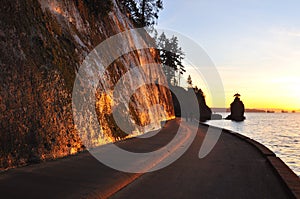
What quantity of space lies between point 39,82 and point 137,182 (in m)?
4.20

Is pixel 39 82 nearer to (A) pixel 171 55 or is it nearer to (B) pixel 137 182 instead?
(B) pixel 137 182

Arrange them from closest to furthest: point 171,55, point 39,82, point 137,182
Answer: point 137,182, point 39,82, point 171,55

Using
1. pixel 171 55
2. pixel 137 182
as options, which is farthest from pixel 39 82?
pixel 171 55

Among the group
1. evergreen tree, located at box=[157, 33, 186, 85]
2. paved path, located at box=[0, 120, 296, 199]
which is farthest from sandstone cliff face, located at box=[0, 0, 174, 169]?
evergreen tree, located at box=[157, 33, 186, 85]

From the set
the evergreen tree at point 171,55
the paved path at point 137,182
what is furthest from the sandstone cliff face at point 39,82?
the evergreen tree at point 171,55

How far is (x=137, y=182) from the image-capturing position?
21.0 feet

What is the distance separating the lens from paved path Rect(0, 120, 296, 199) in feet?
17.0

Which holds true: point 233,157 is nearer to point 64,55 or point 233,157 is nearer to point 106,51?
point 64,55

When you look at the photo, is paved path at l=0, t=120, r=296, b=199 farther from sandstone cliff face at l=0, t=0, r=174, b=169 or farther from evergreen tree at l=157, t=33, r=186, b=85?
evergreen tree at l=157, t=33, r=186, b=85

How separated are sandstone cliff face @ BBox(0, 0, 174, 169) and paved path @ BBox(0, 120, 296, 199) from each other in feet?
2.16

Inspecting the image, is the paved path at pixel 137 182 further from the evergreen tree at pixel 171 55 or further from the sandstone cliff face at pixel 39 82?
the evergreen tree at pixel 171 55

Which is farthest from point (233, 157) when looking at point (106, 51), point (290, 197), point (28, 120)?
point (106, 51)

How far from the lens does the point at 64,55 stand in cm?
1052

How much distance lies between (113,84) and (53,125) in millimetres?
6830
